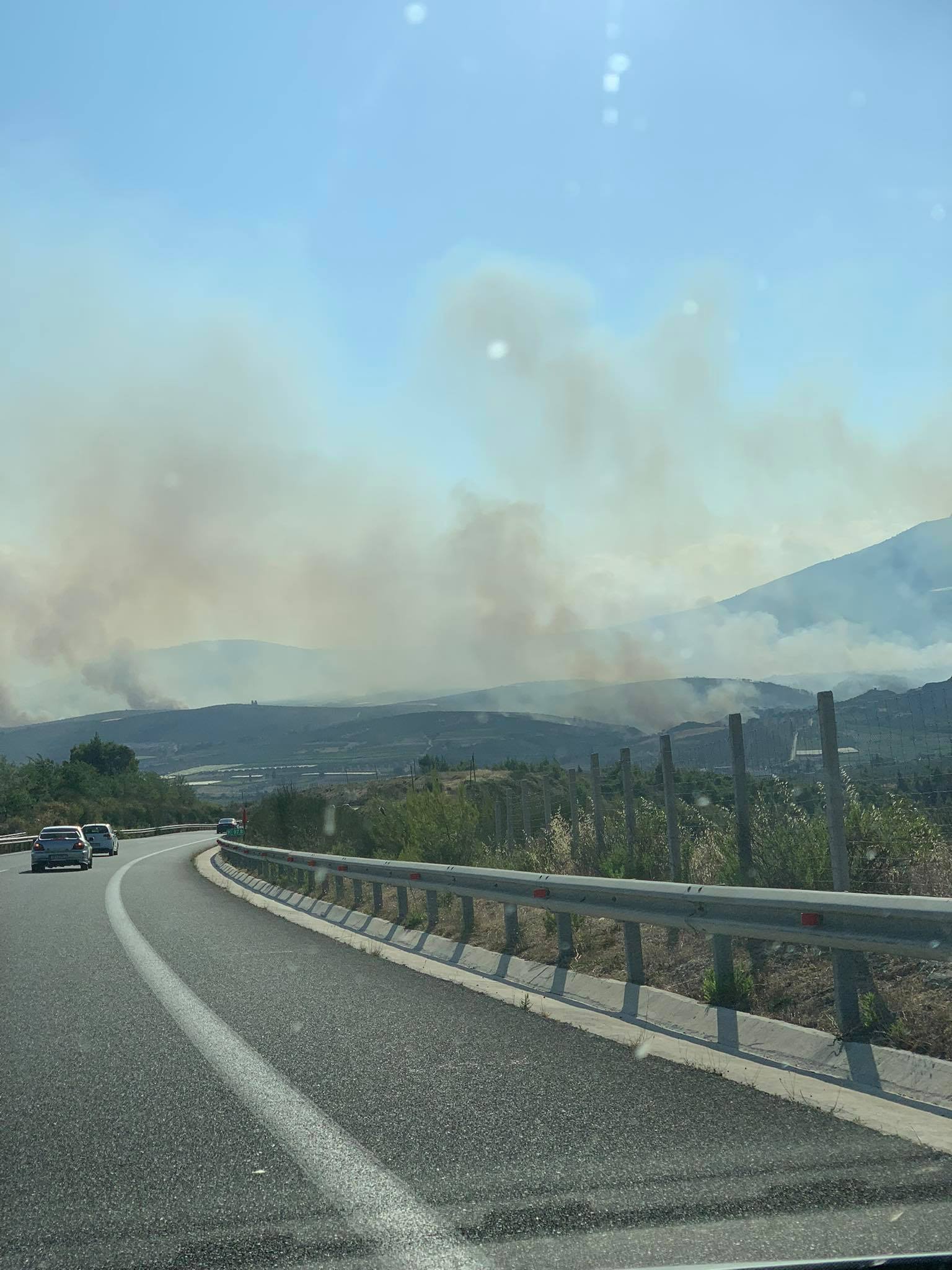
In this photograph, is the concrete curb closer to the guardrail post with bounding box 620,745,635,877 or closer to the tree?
the guardrail post with bounding box 620,745,635,877

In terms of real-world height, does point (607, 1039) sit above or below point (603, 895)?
below

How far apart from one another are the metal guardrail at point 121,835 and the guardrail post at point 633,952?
142ft

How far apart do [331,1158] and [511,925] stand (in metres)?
6.44

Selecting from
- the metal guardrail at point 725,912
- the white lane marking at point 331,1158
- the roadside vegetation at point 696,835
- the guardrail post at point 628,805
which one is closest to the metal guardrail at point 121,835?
the roadside vegetation at point 696,835

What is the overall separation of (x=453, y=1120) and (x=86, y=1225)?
180 centimetres

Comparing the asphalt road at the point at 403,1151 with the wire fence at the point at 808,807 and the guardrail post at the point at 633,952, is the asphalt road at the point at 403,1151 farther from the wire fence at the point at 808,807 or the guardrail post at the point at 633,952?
the wire fence at the point at 808,807

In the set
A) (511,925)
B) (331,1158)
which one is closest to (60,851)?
(511,925)

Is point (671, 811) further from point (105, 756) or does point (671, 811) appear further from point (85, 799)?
point (105, 756)

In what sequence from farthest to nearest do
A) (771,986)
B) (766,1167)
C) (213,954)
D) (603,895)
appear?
(213,954) → (603,895) → (771,986) → (766,1167)

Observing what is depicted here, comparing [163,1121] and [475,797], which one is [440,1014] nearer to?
[163,1121]

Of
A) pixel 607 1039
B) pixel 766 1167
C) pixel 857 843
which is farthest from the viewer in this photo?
pixel 857 843

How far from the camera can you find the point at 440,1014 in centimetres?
833

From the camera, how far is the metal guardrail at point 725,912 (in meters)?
6.21

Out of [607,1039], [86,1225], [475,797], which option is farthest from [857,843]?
[475,797]
